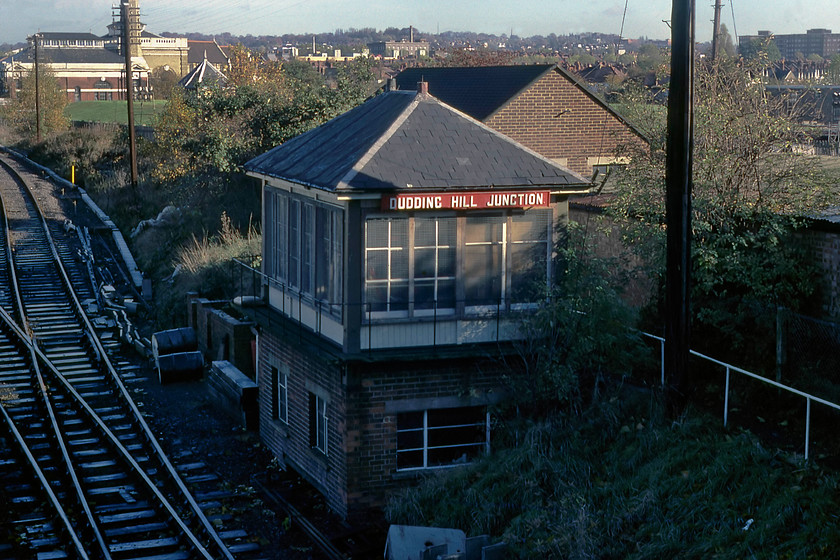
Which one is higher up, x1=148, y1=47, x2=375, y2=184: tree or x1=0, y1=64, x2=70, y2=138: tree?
x1=0, y1=64, x2=70, y2=138: tree

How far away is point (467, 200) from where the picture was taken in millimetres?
14234

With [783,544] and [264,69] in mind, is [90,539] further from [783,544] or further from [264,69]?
[264,69]

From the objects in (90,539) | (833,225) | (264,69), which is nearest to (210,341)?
(90,539)

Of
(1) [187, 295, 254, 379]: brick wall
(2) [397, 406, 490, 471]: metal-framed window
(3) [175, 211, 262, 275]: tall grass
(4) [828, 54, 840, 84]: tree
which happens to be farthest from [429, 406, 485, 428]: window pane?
(3) [175, 211, 262, 275]: tall grass

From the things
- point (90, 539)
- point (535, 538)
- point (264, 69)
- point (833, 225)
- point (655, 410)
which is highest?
point (264, 69)

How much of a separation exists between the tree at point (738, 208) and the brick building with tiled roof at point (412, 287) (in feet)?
6.79

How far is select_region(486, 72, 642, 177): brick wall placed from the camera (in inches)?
1158

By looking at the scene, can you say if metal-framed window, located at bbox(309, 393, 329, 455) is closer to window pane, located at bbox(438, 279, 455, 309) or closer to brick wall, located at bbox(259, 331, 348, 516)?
brick wall, located at bbox(259, 331, 348, 516)

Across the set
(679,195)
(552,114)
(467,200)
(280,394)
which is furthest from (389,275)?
(552,114)

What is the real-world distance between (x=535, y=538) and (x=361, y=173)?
5383 mm

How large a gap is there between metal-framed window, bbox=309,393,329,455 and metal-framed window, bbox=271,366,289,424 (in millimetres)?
1033

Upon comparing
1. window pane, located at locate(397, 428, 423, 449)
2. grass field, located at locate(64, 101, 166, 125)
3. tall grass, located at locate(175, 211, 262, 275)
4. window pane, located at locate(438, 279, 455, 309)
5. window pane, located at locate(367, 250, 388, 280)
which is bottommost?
window pane, located at locate(397, 428, 423, 449)

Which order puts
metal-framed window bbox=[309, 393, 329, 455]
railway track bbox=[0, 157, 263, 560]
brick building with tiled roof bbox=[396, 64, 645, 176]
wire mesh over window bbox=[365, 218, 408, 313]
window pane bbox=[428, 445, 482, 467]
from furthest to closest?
brick building with tiled roof bbox=[396, 64, 645, 176] < metal-framed window bbox=[309, 393, 329, 455] < window pane bbox=[428, 445, 482, 467] < wire mesh over window bbox=[365, 218, 408, 313] < railway track bbox=[0, 157, 263, 560]

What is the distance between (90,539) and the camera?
13.5 meters
